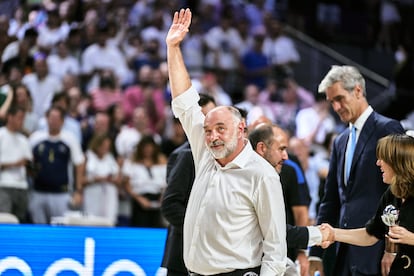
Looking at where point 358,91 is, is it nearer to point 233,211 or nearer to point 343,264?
point 343,264

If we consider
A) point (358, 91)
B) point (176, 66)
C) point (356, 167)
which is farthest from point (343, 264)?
point (176, 66)

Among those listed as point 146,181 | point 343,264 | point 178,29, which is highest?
point 178,29

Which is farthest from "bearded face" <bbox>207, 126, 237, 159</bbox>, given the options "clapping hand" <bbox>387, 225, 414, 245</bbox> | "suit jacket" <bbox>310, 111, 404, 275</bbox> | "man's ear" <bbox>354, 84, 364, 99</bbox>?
"man's ear" <bbox>354, 84, 364, 99</bbox>

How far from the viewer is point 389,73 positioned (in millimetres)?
20750

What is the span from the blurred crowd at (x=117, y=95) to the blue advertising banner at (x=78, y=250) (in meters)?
2.01

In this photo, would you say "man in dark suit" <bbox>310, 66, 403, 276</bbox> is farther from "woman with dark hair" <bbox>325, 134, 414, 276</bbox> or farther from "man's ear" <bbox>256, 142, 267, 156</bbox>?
"man's ear" <bbox>256, 142, 267, 156</bbox>

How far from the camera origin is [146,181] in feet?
43.3

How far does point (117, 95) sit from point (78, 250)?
672 centimetres

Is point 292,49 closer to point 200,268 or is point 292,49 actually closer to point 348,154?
point 348,154

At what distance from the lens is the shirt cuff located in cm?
634

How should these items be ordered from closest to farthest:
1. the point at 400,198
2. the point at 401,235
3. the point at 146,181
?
1. the point at 401,235
2. the point at 400,198
3. the point at 146,181

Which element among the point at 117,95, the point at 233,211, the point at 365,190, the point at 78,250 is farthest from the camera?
the point at 117,95

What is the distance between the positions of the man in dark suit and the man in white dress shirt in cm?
145

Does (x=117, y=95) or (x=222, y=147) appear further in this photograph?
(x=117, y=95)
